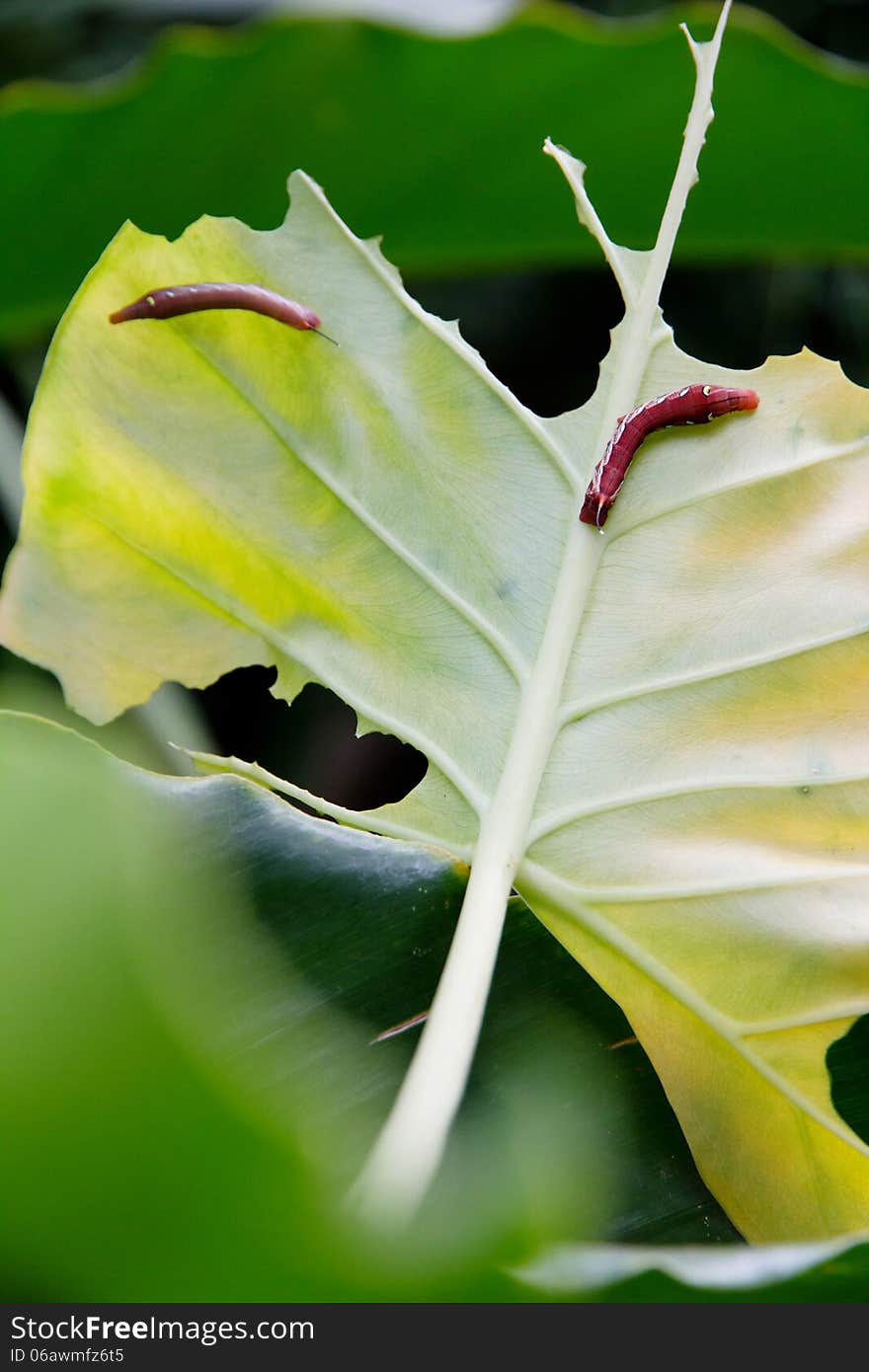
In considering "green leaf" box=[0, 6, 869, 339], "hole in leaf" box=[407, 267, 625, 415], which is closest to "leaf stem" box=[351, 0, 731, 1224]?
"green leaf" box=[0, 6, 869, 339]

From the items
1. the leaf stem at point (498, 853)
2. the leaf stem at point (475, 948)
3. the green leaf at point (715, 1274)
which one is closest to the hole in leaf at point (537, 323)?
the leaf stem at point (498, 853)

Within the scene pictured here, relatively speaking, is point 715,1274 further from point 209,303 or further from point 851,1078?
point 209,303

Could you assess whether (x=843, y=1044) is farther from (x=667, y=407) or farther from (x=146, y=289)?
(x=146, y=289)

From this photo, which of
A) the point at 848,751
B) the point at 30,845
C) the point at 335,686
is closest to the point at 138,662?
the point at 335,686

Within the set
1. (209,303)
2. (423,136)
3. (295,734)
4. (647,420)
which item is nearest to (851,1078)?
(647,420)

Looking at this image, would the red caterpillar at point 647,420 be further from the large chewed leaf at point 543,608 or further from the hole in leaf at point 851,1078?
the hole in leaf at point 851,1078

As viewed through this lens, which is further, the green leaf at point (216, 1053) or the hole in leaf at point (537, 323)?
the hole in leaf at point (537, 323)

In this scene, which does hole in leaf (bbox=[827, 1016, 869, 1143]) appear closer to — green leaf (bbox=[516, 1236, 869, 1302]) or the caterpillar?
green leaf (bbox=[516, 1236, 869, 1302])
